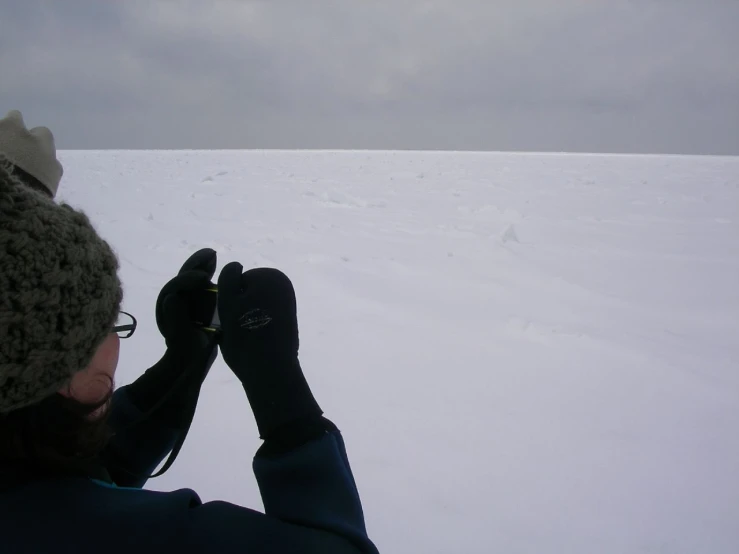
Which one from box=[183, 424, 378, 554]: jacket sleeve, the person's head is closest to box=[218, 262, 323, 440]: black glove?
box=[183, 424, 378, 554]: jacket sleeve

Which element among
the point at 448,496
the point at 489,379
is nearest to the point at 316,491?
the point at 448,496

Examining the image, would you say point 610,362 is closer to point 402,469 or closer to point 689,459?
point 689,459

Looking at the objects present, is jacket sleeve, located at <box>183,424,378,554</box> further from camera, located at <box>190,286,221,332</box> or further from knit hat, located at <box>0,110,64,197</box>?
knit hat, located at <box>0,110,64,197</box>

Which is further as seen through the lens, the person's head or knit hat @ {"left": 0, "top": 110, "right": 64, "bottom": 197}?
knit hat @ {"left": 0, "top": 110, "right": 64, "bottom": 197}

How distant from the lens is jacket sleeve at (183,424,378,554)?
496 millimetres

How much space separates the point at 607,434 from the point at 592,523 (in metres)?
0.44

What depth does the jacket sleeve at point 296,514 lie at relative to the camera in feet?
1.63

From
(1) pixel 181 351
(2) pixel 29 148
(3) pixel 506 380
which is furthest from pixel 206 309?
(3) pixel 506 380

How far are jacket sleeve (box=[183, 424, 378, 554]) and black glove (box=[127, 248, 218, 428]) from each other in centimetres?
32

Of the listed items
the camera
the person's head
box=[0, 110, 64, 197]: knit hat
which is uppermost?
box=[0, 110, 64, 197]: knit hat

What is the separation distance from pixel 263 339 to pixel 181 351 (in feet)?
1.09

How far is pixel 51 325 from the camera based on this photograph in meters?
0.49

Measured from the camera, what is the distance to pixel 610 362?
2266 mm

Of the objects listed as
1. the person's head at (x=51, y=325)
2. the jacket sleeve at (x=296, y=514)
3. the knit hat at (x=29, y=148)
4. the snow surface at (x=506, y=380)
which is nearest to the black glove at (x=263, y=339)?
the jacket sleeve at (x=296, y=514)
